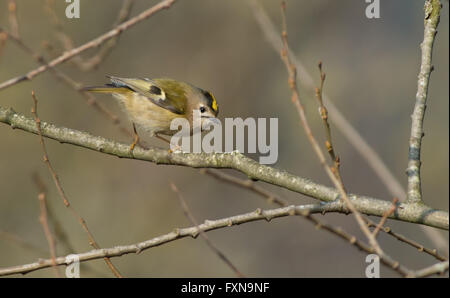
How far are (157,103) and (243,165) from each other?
138cm

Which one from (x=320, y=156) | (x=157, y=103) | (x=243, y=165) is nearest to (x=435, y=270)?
(x=320, y=156)

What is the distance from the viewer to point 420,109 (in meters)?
2.20

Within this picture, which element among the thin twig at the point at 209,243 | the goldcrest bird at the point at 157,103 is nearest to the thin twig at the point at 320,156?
the thin twig at the point at 209,243

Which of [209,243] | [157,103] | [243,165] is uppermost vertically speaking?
[157,103]

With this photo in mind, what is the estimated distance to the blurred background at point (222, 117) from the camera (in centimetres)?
696

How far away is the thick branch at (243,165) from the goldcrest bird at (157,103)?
37.4 inches

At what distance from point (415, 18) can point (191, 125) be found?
18.3 feet

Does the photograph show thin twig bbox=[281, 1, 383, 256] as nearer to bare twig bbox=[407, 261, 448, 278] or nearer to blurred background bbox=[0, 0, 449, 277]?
bare twig bbox=[407, 261, 448, 278]

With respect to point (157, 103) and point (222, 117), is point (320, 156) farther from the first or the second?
point (222, 117)

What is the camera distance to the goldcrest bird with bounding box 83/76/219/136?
362cm

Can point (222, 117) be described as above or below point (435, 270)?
above
